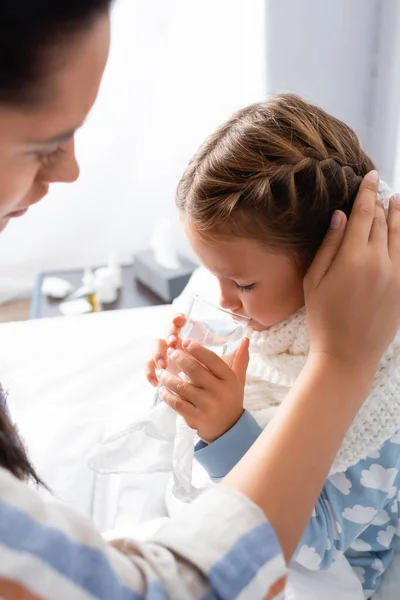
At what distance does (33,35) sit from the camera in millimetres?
419

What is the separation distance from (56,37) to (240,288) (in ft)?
1.44

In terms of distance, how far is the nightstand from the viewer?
1773 mm

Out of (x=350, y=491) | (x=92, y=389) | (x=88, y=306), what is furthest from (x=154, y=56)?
(x=350, y=491)

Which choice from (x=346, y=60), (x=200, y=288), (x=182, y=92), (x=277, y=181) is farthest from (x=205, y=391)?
(x=182, y=92)

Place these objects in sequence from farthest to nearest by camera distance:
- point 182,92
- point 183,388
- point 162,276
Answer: point 182,92 → point 162,276 → point 183,388

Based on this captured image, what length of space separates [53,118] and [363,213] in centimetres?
37

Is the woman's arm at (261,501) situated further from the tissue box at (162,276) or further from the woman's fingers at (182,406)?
the tissue box at (162,276)

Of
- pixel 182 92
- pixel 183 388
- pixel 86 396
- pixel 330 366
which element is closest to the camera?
pixel 330 366

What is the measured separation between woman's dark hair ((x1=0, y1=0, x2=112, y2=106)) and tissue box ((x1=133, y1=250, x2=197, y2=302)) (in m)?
1.36

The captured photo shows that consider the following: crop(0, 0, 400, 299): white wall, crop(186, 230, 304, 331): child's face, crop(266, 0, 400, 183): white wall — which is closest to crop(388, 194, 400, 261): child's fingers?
crop(186, 230, 304, 331): child's face

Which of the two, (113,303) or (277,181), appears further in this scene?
(113,303)

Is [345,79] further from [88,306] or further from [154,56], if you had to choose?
[88,306]

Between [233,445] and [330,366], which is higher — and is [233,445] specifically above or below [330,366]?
below

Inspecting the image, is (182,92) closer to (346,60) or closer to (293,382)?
(346,60)
